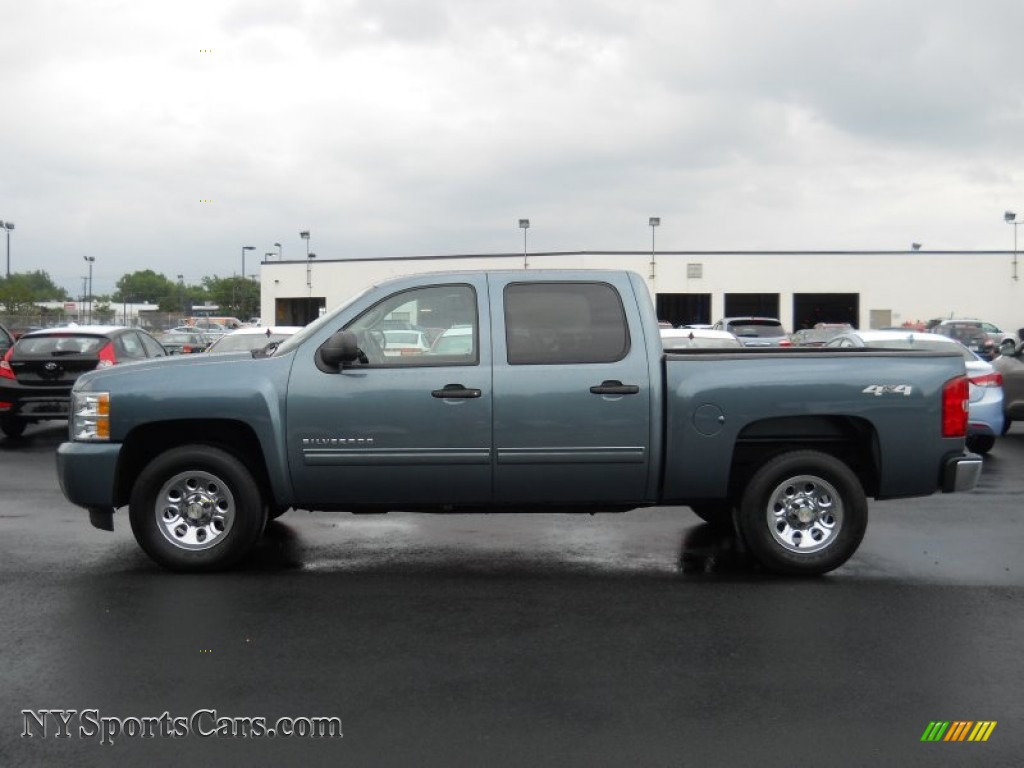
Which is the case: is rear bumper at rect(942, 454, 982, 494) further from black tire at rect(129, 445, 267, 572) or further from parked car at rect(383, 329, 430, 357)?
black tire at rect(129, 445, 267, 572)

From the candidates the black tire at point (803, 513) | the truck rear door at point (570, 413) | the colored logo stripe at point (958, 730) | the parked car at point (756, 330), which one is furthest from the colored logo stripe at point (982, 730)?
the parked car at point (756, 330)

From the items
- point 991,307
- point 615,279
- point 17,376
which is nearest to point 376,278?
point 991,307

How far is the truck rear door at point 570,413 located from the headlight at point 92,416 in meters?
2.44

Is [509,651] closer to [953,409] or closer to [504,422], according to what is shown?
[504,422]

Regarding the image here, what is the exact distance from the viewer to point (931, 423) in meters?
6.78

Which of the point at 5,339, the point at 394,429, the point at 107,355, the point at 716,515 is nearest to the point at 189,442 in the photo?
the point at 394,429

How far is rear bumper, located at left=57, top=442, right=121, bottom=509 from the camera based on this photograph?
678 cm

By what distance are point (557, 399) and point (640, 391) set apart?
51 cm

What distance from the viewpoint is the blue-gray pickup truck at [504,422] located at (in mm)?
6684

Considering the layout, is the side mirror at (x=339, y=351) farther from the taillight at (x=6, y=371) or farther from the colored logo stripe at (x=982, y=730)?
the taillight at (x=6, y=371)

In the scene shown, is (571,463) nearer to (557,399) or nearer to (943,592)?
(557,399)

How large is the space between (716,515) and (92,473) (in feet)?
15.0

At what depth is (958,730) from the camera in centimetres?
443

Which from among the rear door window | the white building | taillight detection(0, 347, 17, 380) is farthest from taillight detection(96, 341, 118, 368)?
the white building
